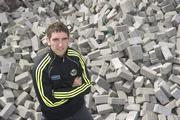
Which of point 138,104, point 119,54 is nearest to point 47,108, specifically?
point 138,104

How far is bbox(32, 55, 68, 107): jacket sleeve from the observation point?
13.7 feet

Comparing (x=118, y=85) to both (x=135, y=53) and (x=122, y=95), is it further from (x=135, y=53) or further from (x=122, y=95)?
(x=135, y=53)

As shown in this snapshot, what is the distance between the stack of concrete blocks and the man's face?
7.59ft

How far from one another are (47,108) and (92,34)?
3.46 metres

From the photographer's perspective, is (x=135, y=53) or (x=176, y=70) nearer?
(x=176, y=70)

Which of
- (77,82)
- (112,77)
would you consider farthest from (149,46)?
(77,82)

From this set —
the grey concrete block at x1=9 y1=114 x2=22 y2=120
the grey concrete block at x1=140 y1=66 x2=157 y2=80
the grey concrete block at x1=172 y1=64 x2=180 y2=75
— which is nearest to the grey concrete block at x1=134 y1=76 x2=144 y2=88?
the grey concrete block at x1=140 y1=66 x2=157 y2=80

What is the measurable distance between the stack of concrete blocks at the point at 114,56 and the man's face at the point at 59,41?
91.1 inches

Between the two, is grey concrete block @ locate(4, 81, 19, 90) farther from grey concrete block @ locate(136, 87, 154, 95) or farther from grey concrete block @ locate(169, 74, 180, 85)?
grey concrete block @ locate(169, 74, 180, 85)

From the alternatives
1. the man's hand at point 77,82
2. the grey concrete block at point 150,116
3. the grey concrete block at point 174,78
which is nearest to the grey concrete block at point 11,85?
the grey concrete block at point 150,116

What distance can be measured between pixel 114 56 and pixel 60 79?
8.70 ft

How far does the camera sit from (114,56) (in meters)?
6.83

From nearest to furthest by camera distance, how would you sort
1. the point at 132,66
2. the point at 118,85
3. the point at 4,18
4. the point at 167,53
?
the point at 118,85 → the point at 132,66 → the point at 167,53 → the point at 4,18

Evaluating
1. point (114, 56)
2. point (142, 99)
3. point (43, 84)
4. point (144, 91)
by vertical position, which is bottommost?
point (142, 99)
